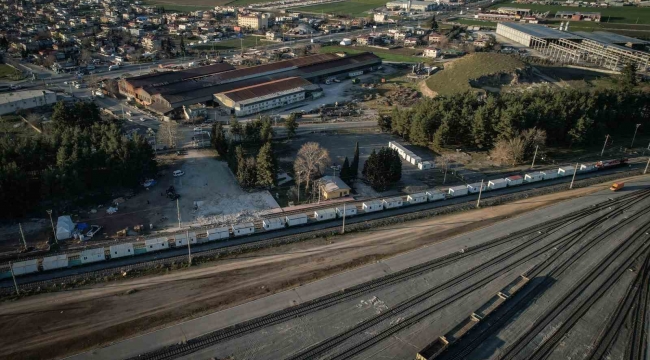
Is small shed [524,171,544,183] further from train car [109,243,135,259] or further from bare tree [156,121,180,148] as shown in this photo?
bare tree [156,121,180,148]

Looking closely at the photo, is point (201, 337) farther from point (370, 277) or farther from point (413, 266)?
point (413, 266)

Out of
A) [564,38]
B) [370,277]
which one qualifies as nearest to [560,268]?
[370,277]

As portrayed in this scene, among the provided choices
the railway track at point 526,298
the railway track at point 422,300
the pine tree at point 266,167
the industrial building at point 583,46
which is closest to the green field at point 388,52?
the industrial building at point 583,46

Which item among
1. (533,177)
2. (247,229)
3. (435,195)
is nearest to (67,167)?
(247,229)

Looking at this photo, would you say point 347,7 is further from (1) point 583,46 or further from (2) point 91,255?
(2) point 91,255

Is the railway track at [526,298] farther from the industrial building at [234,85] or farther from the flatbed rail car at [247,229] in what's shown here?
the industrial building at [234,85]

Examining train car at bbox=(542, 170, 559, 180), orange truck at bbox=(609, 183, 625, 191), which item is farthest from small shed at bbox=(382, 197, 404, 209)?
orange truck at bbox=(609, 183, 625, 191)
